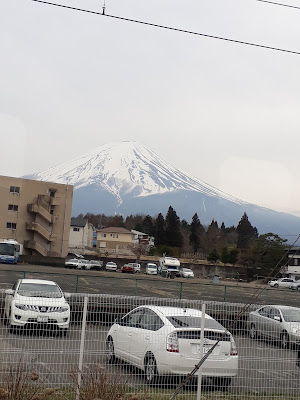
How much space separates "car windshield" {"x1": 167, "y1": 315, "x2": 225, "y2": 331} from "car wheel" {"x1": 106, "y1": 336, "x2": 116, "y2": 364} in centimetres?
109

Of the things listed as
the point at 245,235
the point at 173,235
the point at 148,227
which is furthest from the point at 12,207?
the point at 148,227

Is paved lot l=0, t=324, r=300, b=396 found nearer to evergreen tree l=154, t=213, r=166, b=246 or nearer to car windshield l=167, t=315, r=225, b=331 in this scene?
car windshield l=167, t=315, r=225, b=331

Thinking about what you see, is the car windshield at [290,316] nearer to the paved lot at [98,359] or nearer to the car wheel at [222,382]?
the paved lot at [98,359]

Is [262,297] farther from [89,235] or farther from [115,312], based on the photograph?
[89,235]

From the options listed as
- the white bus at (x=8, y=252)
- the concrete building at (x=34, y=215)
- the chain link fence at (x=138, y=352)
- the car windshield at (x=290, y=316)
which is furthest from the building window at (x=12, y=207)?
the chain link fence at (x=138, y=352)

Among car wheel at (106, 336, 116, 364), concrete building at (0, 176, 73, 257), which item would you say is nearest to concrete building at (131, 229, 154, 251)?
concrete building at (0, 176, 73, 257)

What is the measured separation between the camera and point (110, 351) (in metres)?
8.33

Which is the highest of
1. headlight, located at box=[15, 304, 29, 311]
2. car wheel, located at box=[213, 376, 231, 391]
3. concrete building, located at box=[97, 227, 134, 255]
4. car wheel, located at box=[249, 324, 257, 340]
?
concrete building, located at box=[97, 227, 134, 255]

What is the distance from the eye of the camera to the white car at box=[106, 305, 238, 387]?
8531 mm

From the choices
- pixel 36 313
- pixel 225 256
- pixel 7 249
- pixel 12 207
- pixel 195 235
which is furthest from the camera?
pixel 195 235

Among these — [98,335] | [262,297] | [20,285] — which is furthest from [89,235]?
[98,335]

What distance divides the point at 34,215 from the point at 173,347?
7091 centimetres

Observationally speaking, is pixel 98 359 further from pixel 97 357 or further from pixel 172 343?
pixel 172 343

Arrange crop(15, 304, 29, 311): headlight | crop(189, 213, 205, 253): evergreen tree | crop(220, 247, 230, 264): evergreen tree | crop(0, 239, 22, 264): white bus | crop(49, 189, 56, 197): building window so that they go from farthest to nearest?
1. crop(189, 213, 205, 253): evergreen tree
2. crop(220, 247, 230, 264): evergreen tree
3. crop(49, 189, 56, 197): building window
4. crop(0, 239, 22, 264): white bus
5. crop(15, 304, 29, 311): headlight
